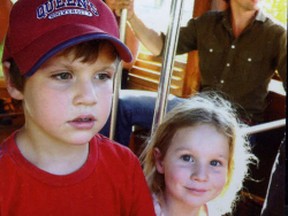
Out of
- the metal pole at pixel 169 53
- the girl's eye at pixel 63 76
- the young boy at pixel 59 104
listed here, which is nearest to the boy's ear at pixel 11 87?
the young boy at pixel 59 104

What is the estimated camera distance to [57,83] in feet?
2.35

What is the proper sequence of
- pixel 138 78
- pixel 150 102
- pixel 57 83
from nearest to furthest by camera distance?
pixel 57 83
pixel 150 102
pixel 138 78

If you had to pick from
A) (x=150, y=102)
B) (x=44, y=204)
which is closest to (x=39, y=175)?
(x=44, y=204)

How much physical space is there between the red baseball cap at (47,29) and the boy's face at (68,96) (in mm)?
31

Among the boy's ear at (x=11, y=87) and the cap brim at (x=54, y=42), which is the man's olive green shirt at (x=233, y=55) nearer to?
the cap brim at (x=54, y=42)

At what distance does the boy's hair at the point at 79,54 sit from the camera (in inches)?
28.6

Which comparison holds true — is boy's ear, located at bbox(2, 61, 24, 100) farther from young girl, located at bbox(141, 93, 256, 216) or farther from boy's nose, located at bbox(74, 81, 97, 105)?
young girl, located at bbox(141, 93, 256, 216)

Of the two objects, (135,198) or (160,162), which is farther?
(160,162)

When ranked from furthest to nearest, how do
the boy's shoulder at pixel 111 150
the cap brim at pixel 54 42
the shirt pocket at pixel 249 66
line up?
the shirt pocket at pixel 249 66
the boy's shoulder at pixel 111 150
the cap brim at pixel 54 42

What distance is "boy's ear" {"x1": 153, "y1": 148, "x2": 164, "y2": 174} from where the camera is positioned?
3.80 feet

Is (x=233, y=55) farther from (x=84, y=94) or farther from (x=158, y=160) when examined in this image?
(x=84, y=94)

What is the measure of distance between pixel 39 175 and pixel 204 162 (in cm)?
49

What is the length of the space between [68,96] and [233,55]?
2.75 feet

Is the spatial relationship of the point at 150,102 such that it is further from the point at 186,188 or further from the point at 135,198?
the point at 135,198
